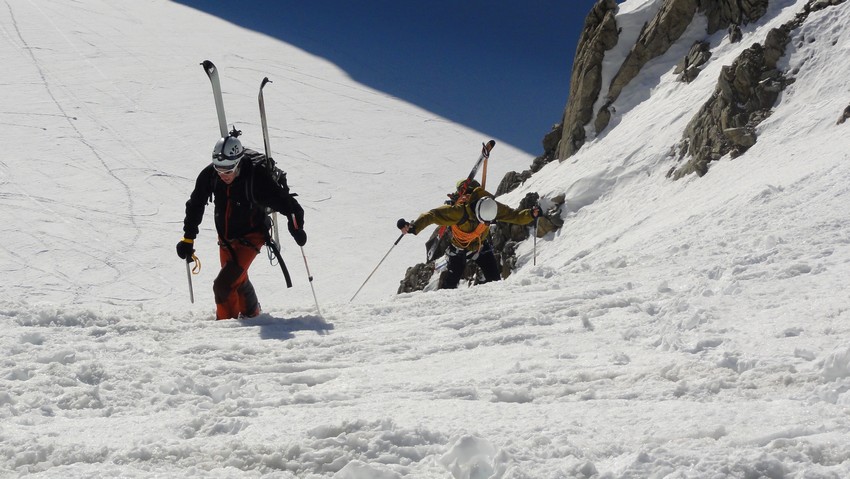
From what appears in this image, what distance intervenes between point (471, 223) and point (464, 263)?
21.5 inches

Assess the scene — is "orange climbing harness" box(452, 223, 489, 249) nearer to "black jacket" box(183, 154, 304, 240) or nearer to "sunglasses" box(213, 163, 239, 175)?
"black jacket" box(183, 154, 304, 240)

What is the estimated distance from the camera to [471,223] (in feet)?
30.7

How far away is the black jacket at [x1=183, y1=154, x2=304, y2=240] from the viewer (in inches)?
269

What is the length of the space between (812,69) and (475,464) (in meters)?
10.4

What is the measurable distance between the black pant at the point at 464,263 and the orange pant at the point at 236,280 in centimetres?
302

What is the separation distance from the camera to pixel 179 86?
116 ft

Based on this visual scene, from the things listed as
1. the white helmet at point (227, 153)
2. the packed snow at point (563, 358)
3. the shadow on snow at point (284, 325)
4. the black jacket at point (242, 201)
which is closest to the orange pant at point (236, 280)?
the black jacket at point (242, 201)

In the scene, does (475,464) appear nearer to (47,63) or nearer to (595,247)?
(595,247)

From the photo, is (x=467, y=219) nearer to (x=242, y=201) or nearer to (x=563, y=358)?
(x=242, y=201)

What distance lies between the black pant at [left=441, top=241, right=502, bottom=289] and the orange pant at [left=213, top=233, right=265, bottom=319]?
3022 mm

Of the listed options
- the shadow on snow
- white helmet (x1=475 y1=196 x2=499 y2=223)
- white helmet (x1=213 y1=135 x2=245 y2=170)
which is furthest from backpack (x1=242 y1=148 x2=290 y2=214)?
white helmet (x1=475 y1=196 x2=499 y2=223)

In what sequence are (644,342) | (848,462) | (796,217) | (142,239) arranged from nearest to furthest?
(848,462)
(644,342)
(796,217)
(142,239)

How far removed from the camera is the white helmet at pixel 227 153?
6.54 metres

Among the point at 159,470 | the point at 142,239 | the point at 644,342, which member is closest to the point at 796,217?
the point at 644,342
